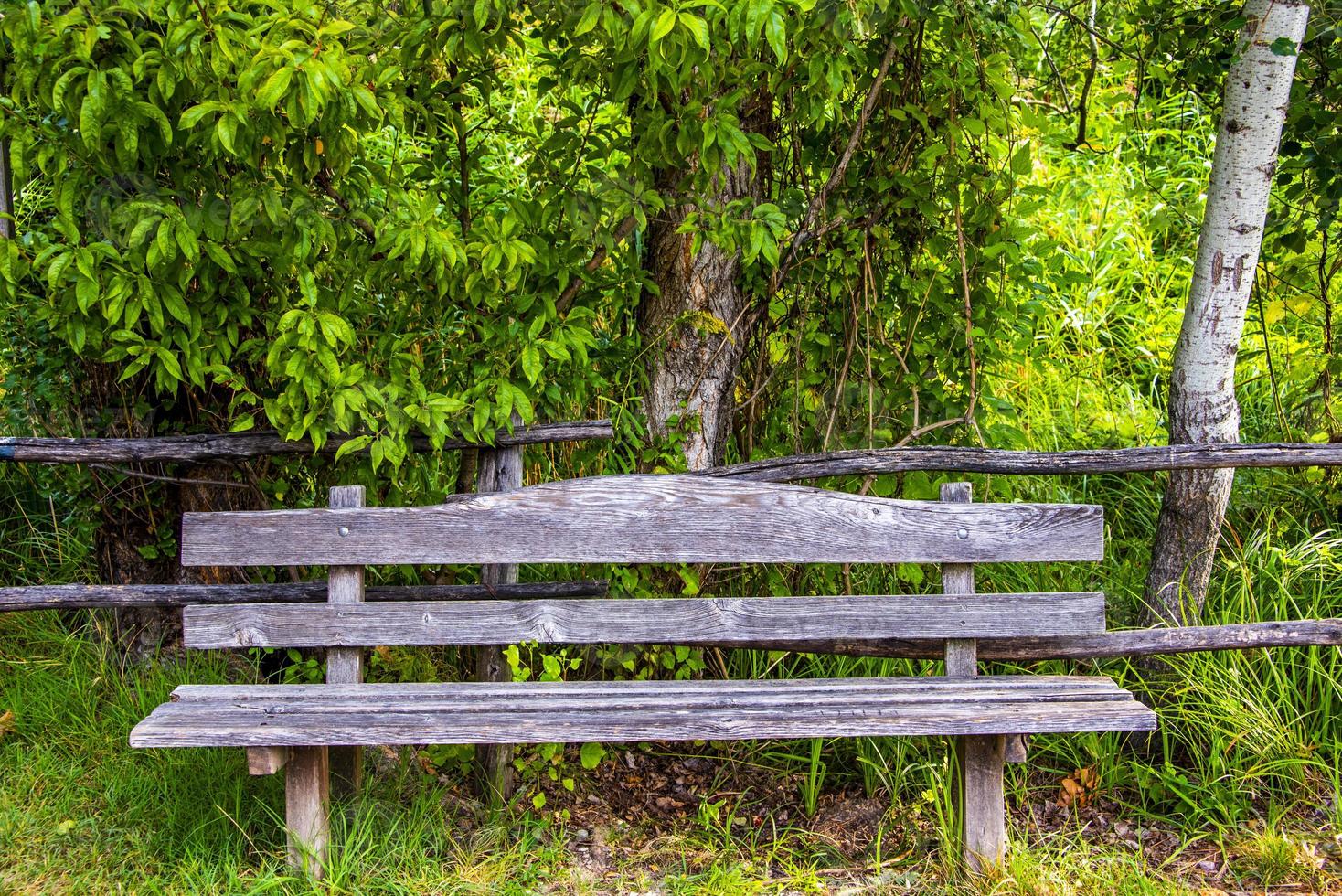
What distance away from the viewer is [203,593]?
352 cm

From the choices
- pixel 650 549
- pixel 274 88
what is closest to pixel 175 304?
pixel 274 88

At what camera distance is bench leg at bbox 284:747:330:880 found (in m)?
2.92

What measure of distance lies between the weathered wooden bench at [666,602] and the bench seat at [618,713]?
0.02 m

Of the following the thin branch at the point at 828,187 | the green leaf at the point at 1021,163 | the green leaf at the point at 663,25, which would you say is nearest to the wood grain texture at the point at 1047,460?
the thin branch at the point at 828,187

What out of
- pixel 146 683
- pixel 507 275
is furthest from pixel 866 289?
pixel 146 683

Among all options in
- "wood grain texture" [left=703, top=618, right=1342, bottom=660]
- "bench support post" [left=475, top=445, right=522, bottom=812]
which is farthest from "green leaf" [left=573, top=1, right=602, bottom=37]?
"wood grain texture" [left=703, top=618, right=1342, bottom=660]

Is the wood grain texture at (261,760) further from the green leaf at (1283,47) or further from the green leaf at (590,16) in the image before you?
the green leaf at (1283,47)

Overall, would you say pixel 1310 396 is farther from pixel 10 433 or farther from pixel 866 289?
pixel 10 433

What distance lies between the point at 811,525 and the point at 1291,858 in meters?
1.59

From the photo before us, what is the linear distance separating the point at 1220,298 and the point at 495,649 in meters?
2.54

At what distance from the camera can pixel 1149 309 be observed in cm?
545

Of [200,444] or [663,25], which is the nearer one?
[663,25]

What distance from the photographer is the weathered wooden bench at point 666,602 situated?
10.00 ft

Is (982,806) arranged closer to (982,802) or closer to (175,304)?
(982,802)
